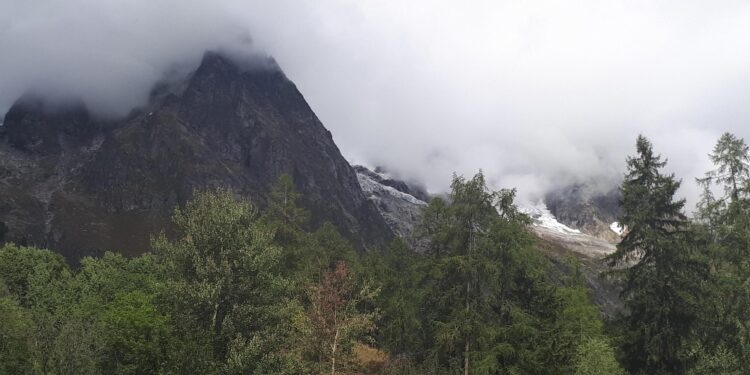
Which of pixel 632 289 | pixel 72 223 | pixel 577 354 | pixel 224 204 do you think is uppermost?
pixel 632 289

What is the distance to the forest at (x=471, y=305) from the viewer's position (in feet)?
93.6

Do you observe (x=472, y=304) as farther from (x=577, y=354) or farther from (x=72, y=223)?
(x=72, y=223)

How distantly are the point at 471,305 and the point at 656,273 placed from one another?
11054 millimetres

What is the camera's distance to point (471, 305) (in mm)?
32812

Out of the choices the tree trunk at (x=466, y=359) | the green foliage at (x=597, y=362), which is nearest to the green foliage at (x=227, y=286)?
the tree trunk at (x=466, y=359)

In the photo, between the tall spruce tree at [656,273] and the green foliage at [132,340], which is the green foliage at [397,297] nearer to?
the tall spruce tree at [656,273]

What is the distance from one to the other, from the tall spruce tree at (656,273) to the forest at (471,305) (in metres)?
0.08

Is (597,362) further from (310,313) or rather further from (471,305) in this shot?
(310,313)

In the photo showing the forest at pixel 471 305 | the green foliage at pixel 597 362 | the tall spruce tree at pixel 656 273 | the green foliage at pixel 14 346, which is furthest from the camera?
the tall spruce tree at pixel 656 273

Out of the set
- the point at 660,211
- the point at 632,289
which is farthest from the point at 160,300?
the point at 660,211

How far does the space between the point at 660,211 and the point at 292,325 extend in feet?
78.0

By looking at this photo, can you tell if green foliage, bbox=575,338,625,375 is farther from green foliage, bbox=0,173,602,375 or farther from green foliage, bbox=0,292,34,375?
green foliage, bbox=0,292,34,375

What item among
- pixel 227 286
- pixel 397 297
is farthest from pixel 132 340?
pixel 397 297

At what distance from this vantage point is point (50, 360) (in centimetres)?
2459
